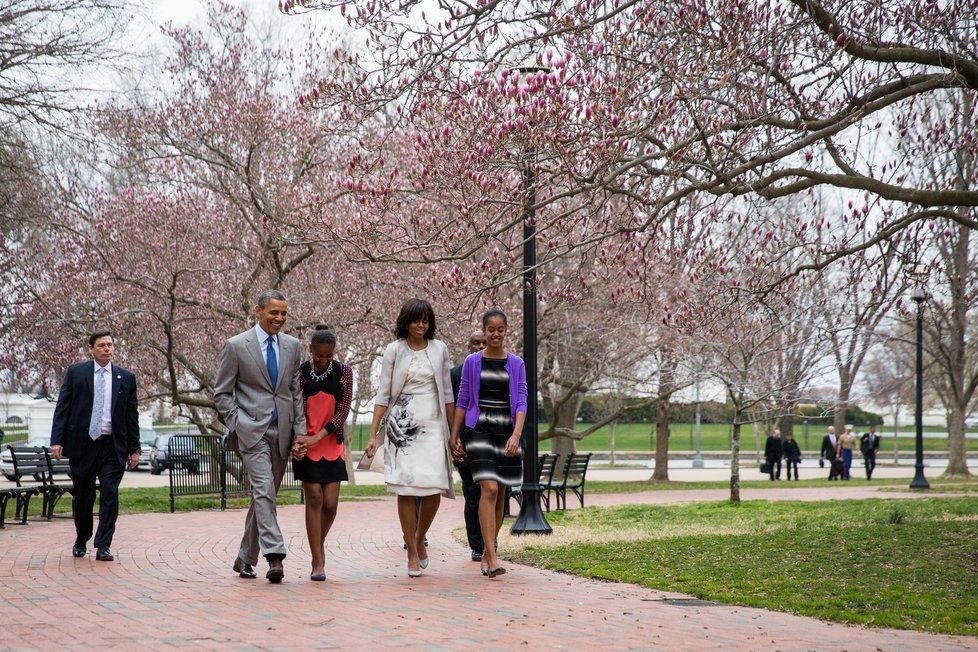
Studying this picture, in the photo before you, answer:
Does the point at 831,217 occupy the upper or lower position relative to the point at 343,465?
upper

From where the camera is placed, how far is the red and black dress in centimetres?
823

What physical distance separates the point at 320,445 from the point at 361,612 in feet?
6.25

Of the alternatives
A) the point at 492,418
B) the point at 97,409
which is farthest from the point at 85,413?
the point at 492,418

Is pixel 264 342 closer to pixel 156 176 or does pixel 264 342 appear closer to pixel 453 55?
pixel 453 55

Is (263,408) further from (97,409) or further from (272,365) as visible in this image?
(97,409)

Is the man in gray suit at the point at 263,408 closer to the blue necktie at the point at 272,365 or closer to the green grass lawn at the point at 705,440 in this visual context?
the blue necktie at the point at 272,365

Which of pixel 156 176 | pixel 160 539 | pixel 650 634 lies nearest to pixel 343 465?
pixel 650 634

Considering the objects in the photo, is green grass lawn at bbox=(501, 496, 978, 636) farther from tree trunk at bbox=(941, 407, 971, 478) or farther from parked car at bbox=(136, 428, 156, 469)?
parked car at bbox=(136, 428, 156, 469)

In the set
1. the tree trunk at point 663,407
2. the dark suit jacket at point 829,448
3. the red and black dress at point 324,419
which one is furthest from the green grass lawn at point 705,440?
the red and black dress at point 324,419

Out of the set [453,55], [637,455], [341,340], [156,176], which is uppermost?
[156,176]

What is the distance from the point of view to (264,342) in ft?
26.5

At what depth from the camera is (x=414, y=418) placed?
838cm

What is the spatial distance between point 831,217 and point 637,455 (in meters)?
25.9

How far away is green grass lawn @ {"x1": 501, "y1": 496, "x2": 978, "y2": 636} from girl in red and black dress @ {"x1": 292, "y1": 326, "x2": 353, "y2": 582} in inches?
82.5
